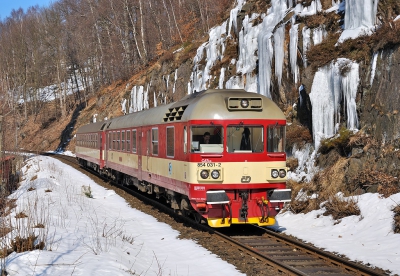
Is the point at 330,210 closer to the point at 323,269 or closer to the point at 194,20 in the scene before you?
the point at 323,269

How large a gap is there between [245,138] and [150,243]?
10.4 ft

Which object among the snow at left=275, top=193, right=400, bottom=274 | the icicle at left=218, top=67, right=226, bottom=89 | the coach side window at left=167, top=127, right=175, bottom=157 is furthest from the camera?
the icicle at left=218, top=67, right=226, bottom=89

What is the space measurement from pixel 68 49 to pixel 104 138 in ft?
153

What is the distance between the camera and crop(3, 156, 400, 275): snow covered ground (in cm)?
734

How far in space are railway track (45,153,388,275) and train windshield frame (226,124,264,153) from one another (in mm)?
1962

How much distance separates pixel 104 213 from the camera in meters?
13.9

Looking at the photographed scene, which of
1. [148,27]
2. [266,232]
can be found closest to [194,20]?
[148,27]

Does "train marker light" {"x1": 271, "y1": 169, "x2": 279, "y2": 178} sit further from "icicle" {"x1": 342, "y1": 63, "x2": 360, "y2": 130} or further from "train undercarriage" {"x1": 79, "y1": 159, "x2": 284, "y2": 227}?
"icicle" {"x1": 342, "y1": 63, "x2": 360, "y2": 130}

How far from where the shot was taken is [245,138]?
10859mm

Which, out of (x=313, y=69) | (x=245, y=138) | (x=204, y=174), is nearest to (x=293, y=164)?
(x=313, y=69)

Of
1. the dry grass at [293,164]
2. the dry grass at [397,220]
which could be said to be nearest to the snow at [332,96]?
the dry grass at [293,164]

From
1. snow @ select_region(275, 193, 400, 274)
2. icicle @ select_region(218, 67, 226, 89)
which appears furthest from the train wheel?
icicle @ select_region(218, 67, 226, 89)

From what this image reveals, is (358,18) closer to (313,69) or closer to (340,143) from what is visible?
(313,69)

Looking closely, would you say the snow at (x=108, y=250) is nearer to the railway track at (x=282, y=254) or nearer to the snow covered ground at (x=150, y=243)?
the snow covered ground at (x=150, y=243)
